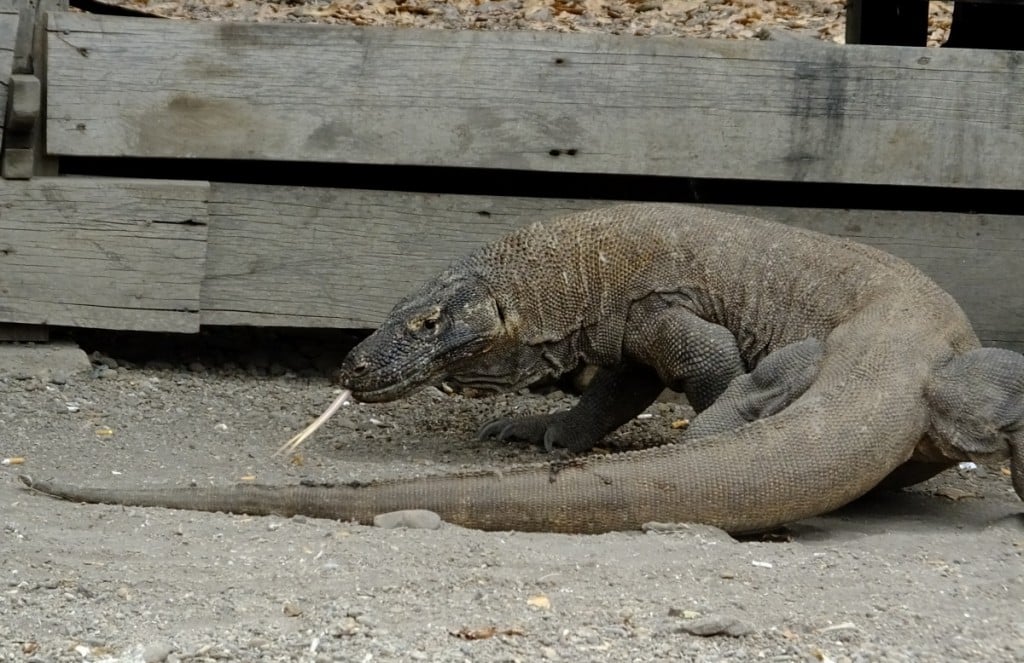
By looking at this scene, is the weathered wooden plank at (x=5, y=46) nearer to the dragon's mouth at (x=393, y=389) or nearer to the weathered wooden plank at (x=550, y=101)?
the weathered wooden plank at (x=550, y=101)

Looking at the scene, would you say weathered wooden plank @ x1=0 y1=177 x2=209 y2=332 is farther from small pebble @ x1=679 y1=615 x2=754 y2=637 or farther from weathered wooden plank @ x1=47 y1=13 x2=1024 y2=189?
small pebble @ x1=679 y1=615 x2=754 y2=637

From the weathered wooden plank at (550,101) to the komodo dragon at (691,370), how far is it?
711 millimetres

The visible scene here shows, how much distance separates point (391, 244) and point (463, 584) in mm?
2978

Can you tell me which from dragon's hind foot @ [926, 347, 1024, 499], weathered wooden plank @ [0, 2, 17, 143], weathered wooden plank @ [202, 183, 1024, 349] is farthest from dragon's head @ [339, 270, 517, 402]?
weathered wooden plank @ [0, 2, 17, 143]

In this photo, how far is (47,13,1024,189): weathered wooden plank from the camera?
6.23 m

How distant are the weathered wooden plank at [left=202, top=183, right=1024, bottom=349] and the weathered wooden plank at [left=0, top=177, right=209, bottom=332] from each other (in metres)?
0.13

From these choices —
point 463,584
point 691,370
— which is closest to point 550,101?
point 691,370

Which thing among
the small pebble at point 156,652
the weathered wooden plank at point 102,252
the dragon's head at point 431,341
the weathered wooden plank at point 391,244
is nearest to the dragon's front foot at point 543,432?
the dragon's head at point 431,341

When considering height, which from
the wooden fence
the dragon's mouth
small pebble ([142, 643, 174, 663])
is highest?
the wooden fence

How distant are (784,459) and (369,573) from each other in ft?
4.36

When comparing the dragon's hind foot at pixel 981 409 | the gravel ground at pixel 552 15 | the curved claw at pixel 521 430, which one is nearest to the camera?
the dragon's hind foot at pixel 981 409

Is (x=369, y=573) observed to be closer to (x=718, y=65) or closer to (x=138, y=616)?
(x=138, y=616)

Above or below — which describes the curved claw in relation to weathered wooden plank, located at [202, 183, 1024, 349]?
below

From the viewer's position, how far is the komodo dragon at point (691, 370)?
4.28 m
